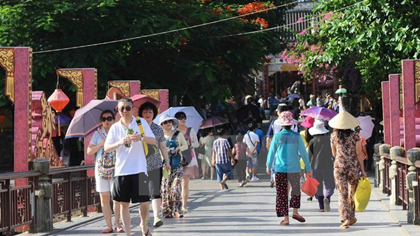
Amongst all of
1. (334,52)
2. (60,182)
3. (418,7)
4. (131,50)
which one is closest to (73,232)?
(60,182)

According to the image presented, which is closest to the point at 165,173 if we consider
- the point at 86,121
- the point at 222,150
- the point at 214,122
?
the point at 86,121

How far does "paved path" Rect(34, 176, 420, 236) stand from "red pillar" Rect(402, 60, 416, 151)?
1375 mm

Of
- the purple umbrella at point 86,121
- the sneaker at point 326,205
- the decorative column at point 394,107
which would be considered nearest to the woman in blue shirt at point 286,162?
the sneaker at point 326,205

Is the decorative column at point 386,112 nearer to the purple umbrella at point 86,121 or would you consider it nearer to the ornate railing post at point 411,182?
the ornate railing post at point 411,182

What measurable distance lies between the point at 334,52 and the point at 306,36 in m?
3.09

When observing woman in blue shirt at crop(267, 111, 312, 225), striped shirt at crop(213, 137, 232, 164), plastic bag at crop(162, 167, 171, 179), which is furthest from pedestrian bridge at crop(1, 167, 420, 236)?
striped shirt at crop(213, 137, 232, 164)

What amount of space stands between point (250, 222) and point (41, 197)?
3.17 meters

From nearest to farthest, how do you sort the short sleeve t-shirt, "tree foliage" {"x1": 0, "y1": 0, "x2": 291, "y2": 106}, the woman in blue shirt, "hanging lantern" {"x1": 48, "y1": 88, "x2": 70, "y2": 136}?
the short sleeve t-shirt < the woman in blue shirt < "hanging lantern" {"x1": 48, "y1": 88, "x2": 70, "y2": 136} < "tree foliage" {"x1": 0, "y1": 0, "x2": 291, "y2": 106}

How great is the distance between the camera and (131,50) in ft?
103

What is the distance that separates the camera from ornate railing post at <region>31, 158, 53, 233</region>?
13.7 meters

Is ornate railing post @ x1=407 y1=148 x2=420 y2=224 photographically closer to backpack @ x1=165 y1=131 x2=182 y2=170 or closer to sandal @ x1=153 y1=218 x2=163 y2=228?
sandal @ x1=153 y1=218 x2=163 y2=228

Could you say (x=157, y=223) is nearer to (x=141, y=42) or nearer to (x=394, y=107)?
(x=394, y=107)

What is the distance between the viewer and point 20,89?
14.4 meters

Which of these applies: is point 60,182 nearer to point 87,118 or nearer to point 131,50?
point 87,118
